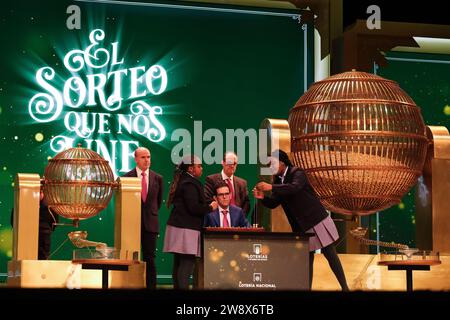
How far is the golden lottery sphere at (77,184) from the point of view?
21.0ft

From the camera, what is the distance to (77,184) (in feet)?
20.9

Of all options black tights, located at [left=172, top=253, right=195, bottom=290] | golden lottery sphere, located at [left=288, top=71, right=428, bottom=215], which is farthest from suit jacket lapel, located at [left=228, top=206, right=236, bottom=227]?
golden lottery sphere, located at [left=288, top=71, right=428, bottom=215]

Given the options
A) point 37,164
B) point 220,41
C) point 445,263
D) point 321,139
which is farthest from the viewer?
point 220,41

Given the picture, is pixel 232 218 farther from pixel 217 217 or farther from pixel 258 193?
pixel 258 193

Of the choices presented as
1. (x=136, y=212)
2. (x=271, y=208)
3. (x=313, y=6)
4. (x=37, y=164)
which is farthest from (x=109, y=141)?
(x=271, y=208)

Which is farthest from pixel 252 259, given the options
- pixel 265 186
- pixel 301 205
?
pixel 301 205

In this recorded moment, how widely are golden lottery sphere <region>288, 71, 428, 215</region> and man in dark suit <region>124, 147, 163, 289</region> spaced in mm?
1978

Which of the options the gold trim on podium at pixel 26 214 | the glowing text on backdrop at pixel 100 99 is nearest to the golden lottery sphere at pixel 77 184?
the gold trim on podium at pixel 26 214

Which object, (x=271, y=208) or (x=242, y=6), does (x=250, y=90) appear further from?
(x=271, y=208)

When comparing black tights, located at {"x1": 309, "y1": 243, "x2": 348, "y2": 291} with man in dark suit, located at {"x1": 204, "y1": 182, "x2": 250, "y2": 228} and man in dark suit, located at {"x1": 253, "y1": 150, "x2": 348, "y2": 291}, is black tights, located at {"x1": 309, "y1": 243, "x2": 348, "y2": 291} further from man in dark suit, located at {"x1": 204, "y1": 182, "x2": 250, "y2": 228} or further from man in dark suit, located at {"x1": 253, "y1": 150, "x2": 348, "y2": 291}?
man in dark suit, located at {"x1": 204, "y1": 182, "x2": 250, "y2": 228}

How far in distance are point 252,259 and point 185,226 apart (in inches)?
42.0

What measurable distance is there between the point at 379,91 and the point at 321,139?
1.87 feet

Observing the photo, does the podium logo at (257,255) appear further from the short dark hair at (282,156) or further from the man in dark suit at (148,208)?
the man in dark suit at (148,208)

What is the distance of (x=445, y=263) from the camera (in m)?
6.32
